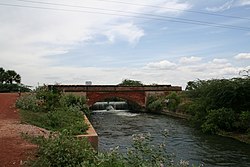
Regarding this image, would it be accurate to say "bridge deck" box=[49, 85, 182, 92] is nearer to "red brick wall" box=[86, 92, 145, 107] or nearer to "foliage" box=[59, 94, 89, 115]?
"red brick wall" box=[86, 92, 145, 107]

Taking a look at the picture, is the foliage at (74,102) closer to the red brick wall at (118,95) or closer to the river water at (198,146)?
the river water at (198,146)

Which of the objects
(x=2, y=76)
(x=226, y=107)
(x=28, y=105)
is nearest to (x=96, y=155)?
(x=28, y=105)

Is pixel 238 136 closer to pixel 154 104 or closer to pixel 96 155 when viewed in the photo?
pixel 96 155

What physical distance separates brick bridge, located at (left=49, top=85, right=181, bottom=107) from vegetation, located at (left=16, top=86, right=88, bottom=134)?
1916cm

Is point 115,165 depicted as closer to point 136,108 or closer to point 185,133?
point 185,133

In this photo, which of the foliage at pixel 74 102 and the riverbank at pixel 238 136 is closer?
the riverbank at pixel 238 136

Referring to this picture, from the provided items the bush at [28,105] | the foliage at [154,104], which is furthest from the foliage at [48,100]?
the foliage at [154,104]

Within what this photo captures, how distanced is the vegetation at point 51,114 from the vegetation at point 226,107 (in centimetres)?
719

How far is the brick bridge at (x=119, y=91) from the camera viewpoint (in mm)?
36906

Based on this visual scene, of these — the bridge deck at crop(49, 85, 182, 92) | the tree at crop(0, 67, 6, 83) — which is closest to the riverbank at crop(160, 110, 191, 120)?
the bridge deck at crop(49, 85, 182, 92)

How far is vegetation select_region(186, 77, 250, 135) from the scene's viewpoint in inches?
693

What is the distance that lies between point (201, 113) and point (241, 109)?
264 cm

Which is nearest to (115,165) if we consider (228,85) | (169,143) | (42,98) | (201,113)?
(169,143)

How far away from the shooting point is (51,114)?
11.5 metres
